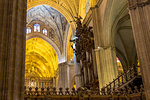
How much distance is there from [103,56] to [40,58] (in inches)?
791

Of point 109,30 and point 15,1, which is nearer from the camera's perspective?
point 15,1

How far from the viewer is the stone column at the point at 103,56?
10.8 m

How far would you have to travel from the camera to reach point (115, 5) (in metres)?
12.0

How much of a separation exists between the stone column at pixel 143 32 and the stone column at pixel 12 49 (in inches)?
167

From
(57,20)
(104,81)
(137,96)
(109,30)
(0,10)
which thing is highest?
(57,20)

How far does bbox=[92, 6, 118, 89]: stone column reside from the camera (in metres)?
10.8

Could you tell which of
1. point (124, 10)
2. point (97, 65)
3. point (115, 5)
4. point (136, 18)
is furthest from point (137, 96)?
point (124, 10)

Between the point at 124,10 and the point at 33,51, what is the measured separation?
695 inches

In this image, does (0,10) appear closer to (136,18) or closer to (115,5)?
(136,18)

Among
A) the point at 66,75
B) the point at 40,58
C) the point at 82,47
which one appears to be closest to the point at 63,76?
the point at 66,75

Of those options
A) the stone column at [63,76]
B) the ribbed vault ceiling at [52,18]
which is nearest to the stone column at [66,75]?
the stone column at [63,76]

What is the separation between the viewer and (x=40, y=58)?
30234 millimetres

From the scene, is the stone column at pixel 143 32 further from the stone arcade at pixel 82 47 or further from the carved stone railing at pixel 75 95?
the carved stone railing at pixel 75 95

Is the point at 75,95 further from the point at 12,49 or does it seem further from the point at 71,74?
the point at 71,74
